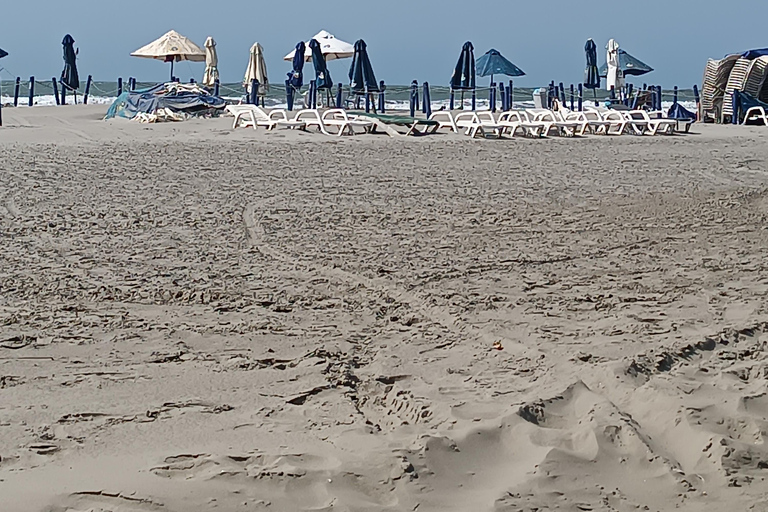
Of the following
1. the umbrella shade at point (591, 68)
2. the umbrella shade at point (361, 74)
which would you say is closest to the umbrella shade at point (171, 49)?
the umbrella shade at point (361, 74)

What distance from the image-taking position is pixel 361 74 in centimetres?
2136

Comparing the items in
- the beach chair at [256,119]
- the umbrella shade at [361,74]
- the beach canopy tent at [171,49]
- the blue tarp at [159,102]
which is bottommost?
the beach chair at [256,119]

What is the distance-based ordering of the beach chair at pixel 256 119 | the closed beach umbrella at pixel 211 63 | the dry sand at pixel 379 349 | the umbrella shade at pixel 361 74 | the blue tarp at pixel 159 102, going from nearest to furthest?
1. the dry sand at pixel 379 349
2. the beach chair at pixel 256 119
3. the blue tarp at pixel 159 102
4. the umbrella shade at pixel 361 74
5. the closed beach umbrella at pixel 211 63

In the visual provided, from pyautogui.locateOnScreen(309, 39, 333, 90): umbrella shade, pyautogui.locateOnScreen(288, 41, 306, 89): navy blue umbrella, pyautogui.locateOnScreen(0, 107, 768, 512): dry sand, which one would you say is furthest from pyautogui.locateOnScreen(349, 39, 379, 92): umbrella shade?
pyautogui.locateOnScreen(0, 107, 768, 512): dry sand

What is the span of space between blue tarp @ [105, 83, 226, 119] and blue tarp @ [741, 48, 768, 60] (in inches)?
525

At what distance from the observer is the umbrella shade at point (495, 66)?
82.9 ft

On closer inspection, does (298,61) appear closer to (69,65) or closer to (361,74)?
(361,74)

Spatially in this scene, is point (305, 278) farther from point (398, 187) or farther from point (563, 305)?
point (398, 187)

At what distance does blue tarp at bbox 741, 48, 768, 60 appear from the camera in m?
22.9

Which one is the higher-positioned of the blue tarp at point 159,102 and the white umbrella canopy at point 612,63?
the white umbrella canopy at point 612,63

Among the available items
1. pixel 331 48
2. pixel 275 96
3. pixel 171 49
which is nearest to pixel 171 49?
pixel 171 49

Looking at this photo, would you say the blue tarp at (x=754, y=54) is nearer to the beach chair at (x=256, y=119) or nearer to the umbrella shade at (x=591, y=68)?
the umbrella shade at (x=591, y=68)

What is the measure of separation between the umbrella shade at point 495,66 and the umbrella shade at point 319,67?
500 cm

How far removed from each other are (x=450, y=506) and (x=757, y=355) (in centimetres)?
174
